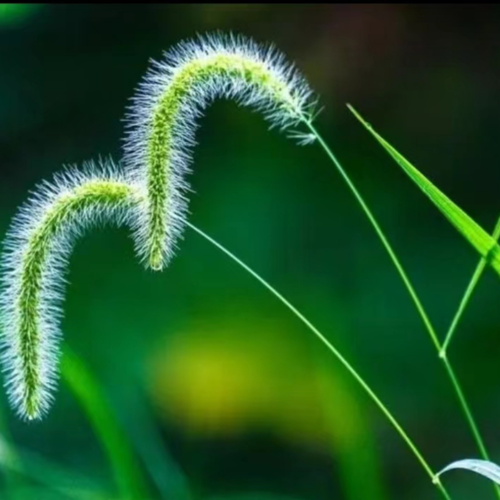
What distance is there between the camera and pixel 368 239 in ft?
9.11

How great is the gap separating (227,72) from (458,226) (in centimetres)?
20

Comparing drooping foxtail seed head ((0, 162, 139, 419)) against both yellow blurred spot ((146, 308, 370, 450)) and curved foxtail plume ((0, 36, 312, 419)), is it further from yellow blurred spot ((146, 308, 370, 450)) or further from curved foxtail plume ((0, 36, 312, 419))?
yellow blurred spot ((146, 308, 370, 450))

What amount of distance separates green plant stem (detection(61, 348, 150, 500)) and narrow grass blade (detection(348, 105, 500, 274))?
0.47 meters

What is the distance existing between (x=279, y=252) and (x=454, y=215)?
169cm

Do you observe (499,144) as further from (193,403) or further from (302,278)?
(193,403)

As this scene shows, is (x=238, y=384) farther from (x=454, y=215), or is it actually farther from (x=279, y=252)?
(x=454, y=215)

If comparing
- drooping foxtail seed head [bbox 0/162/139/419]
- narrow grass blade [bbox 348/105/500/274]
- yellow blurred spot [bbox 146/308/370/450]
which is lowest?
drooping foxtail seed head [bbox 0/162/139/419]

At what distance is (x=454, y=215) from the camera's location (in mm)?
1090

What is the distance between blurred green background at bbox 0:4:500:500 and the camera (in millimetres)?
2633

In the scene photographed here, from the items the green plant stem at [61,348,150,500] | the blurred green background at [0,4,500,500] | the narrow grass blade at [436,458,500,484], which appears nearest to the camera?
the narrow grass blade at [436,458,500,484]

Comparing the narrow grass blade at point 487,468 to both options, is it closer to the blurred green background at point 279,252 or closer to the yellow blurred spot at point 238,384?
the blurred green background at point 279,252

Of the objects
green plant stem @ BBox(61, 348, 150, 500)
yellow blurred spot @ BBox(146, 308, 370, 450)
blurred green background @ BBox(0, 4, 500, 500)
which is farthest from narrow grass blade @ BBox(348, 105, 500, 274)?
yellow blurred spot @ BBox(146, 308, 370, 450)

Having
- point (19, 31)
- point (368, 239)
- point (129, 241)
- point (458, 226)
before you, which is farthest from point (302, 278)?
point (458, 226)

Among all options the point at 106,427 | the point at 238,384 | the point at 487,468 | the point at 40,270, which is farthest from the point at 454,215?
the point at 238,384
